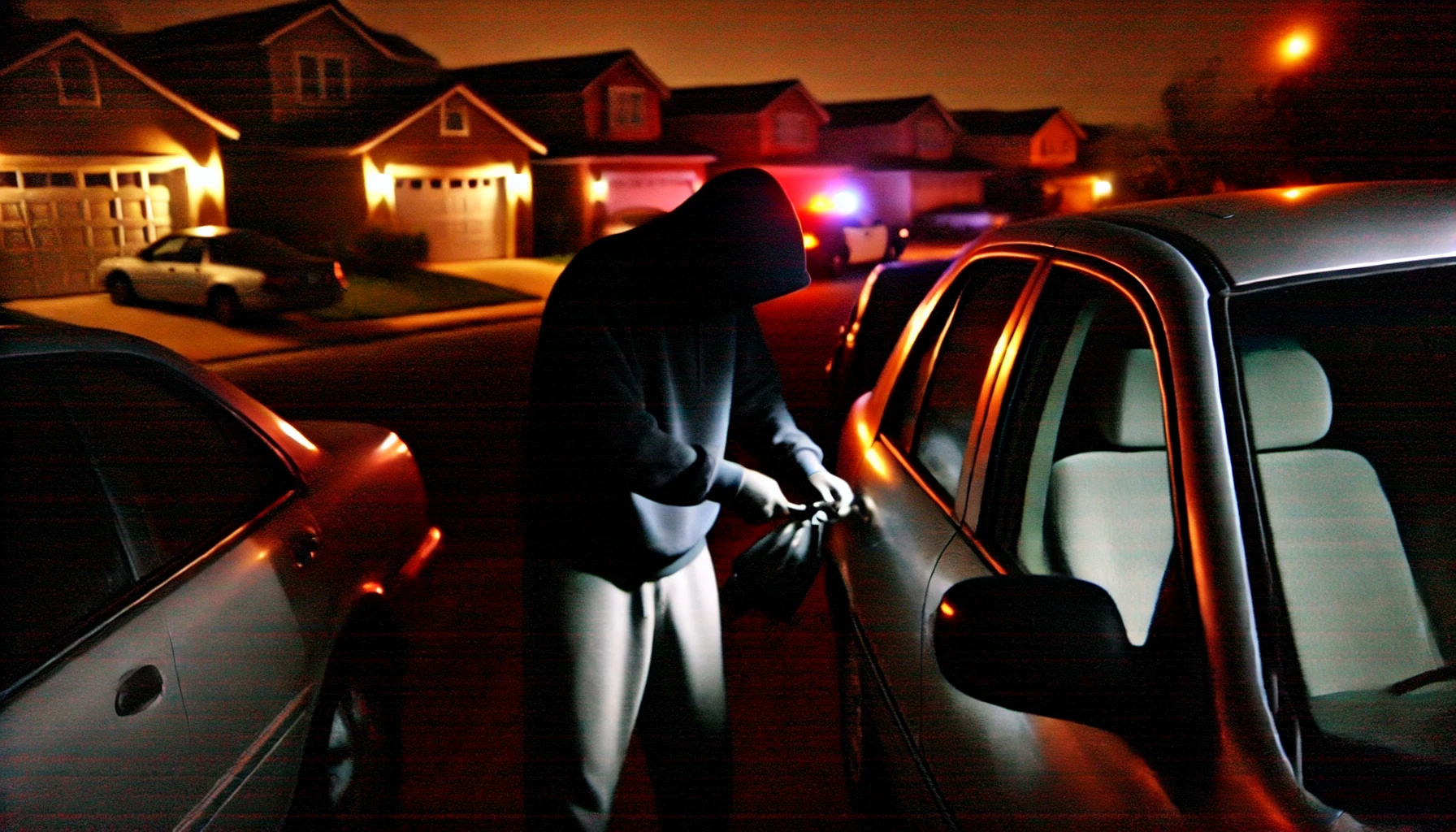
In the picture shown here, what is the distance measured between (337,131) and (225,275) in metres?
10.6

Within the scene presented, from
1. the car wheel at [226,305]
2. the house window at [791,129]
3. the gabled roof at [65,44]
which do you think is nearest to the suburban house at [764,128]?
the house window at [791,129]

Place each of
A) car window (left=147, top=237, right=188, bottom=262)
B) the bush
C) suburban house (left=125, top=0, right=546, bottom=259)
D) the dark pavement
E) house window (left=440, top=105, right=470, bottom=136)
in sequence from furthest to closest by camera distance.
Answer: house window (left=440, top=105, right=470, bottom=136)
suburban house (left=125, top=0, right=546, bottom=259)
the bush
car window (left=147, top=237, right=188, bottom=262)
the dark pavement

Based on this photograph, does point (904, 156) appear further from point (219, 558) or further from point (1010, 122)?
point (219, 558)

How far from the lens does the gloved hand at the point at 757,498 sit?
2564 millimetres

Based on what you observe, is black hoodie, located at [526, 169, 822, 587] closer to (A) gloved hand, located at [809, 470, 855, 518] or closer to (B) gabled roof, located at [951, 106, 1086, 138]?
(A) gloved hand, located at [809, 470, 855, 518]

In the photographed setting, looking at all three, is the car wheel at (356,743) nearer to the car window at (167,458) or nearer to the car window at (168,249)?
the car window at (167,458)

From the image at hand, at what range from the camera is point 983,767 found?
1916mm

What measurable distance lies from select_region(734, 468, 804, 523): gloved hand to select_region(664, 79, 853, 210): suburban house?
120 ft

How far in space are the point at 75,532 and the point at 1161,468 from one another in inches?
96.0

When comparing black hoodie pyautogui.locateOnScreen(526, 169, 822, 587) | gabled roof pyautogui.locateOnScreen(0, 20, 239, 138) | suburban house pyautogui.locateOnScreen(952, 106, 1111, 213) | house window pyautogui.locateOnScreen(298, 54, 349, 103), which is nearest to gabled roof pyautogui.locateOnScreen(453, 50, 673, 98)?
house window pyautogui.locateOnScreen(298, 54, 349, 103)

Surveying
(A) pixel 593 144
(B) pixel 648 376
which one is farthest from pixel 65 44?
(B) pixel 648 376

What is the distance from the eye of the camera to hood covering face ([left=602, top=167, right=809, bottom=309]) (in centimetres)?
242

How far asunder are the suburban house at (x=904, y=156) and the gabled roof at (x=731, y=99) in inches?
174

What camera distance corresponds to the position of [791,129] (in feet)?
133
